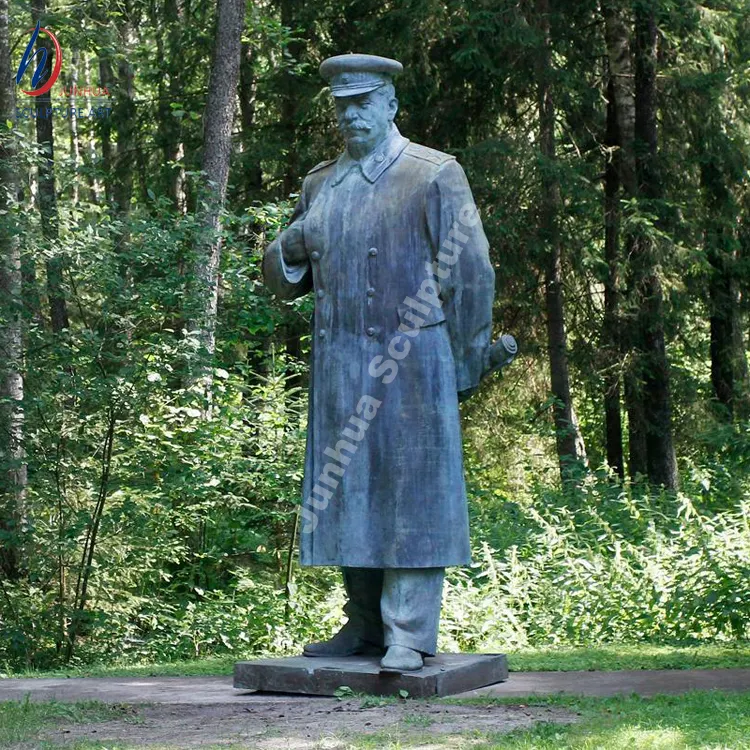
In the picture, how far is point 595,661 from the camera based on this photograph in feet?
25.4

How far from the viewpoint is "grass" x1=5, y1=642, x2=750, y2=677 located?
7492 mm

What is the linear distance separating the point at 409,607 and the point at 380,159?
2166 mm

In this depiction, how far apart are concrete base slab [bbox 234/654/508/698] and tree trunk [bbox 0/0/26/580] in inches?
160

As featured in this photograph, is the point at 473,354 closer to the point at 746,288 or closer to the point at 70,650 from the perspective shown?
the point at 70,650

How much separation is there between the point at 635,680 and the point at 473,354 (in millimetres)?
1768

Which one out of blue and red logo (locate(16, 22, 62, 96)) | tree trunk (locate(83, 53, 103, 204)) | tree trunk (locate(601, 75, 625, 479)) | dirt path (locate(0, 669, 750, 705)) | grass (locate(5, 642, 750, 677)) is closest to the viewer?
dirt path (locate(0, 669, 750, 705))

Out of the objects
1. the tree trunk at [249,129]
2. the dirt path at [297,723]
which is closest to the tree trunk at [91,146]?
the tree trunk at [249,129]

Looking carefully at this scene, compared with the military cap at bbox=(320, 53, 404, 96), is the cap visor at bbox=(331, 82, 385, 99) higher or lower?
lower

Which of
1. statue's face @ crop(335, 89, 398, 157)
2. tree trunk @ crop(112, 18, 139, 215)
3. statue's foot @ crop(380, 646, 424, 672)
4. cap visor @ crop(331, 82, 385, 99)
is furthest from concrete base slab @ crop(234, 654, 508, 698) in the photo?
tree trunk @ crop(112, 18, 139, 215)

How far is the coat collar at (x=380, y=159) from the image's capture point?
21.8ft

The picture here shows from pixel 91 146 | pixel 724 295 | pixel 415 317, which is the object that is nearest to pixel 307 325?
pixel 724 295

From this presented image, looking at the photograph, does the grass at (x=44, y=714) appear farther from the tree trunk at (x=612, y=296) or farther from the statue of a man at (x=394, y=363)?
the tree trunk at (x=612, y=296)

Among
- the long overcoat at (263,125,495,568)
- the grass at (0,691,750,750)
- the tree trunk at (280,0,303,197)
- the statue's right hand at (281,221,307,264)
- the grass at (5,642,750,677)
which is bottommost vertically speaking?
the grass at (5,642,750,677)

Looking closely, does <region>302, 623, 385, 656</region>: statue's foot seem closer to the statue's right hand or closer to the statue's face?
the statue's right hand
